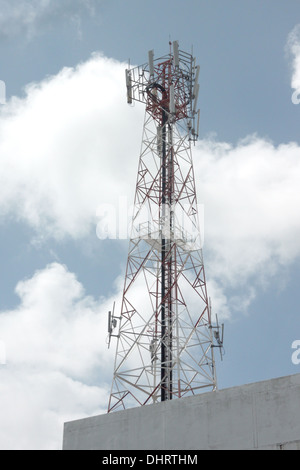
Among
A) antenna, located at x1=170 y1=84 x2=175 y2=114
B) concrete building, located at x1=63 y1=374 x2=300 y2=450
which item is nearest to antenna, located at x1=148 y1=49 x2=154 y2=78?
antenna, located at x1=170 y1=84 x2=175 y2=114

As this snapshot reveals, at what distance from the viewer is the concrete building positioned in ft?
89.1

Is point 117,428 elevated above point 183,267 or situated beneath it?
situated beneath

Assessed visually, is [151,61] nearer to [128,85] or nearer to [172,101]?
[128,85]

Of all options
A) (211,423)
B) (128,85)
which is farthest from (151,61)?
(211,423)

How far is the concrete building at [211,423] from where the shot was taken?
2717cm

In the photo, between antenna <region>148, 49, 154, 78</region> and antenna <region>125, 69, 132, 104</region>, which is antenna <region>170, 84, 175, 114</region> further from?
antenna <region>125, 69, 132, 104</region>

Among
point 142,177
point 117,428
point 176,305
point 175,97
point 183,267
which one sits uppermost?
point 175,97

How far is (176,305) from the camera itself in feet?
135

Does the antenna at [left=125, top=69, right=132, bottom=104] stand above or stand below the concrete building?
above

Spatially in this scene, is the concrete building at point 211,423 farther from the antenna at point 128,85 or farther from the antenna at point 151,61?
the antenna at point 151,61

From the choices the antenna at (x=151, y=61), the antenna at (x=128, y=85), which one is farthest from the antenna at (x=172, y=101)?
the antenna at (x=128, y=85)
